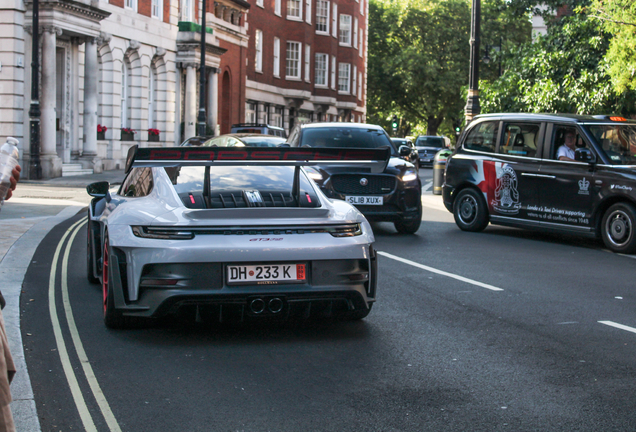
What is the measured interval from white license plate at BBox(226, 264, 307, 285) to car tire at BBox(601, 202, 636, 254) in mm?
6954

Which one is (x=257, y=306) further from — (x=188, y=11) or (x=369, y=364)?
(x=188, y=11)

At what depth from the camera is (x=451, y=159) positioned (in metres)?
14.2

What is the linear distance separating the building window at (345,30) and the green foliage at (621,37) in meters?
48.6

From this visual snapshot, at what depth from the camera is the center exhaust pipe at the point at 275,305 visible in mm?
5695

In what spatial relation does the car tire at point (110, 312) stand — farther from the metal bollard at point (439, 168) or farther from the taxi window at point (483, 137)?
the metal bollard at point (439, 168)

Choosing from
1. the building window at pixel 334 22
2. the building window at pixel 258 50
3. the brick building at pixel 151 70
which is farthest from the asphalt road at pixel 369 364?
the building window at pixel 334 22

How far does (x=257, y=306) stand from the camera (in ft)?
18.7

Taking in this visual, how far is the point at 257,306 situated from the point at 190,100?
34.4 metres

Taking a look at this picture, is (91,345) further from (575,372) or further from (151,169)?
(575,372)

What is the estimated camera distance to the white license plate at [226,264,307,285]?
222 inches

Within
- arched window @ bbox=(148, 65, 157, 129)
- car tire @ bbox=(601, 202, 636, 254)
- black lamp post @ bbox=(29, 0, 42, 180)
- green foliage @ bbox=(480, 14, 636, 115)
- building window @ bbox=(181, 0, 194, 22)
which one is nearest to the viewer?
car tire @ bbox=(601, 202, 636, 254)

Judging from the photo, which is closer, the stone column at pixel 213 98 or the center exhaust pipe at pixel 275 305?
the center exhaust pipe at pixel 275 305

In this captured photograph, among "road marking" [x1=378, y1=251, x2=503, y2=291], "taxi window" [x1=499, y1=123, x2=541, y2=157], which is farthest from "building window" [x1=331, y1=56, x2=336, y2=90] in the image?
"road marking" [x1=378, y1=251, x2=503, y2=291]

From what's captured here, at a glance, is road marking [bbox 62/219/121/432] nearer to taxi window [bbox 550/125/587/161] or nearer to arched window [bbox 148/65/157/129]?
taxi window [bbox 550/125/587/161]
